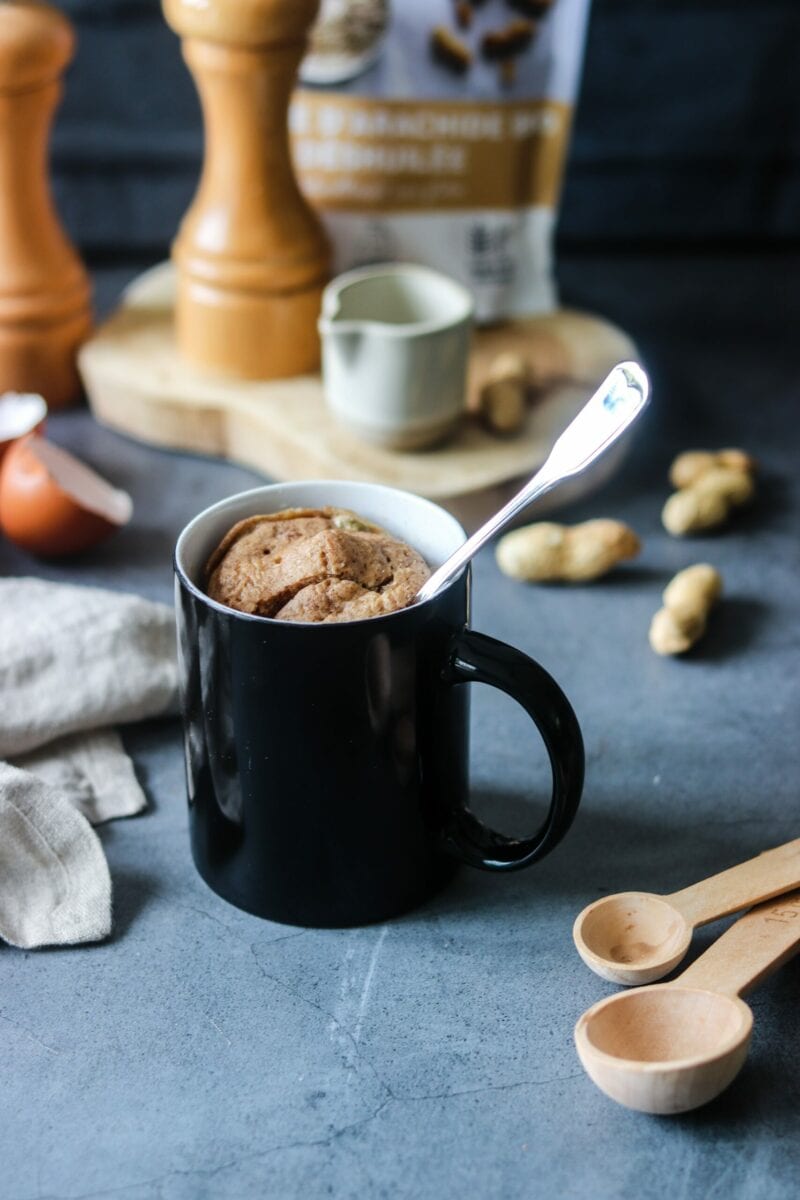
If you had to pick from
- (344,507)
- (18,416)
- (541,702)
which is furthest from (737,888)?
(18,416)

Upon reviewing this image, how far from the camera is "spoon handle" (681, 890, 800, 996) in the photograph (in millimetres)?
612

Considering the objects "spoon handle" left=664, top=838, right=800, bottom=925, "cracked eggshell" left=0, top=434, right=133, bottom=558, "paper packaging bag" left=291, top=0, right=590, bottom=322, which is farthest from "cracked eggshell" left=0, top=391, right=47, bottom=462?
"spoon handle" left=664, top=838, right=800, bottom=925

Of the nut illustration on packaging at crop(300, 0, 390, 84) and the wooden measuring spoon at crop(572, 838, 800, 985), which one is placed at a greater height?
the nut illustration on packaging at crop(300, 0, 390, 84)

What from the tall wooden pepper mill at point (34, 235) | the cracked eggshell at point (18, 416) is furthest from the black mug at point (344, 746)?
the tall wooden pepper mill at point (34, 235)

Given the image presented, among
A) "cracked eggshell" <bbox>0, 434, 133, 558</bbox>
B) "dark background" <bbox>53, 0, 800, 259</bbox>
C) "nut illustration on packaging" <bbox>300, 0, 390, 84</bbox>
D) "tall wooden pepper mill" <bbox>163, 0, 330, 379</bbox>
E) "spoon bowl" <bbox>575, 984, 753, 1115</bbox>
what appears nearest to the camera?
"spoon bowl" <bbox>575, 984, 753, 1115</bbox>

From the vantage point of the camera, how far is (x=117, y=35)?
1.39 metres

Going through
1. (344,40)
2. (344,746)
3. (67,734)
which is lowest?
(67,734)

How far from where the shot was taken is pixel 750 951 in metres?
0.63

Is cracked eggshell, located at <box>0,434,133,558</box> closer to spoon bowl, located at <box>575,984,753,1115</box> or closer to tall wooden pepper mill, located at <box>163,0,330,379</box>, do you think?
tall wooden pepper mill, located at <box>163,0,330,379</box>

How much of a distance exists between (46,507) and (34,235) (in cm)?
33

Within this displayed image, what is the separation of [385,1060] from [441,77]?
88 cm

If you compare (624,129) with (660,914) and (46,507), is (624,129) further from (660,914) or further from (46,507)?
(660,914)

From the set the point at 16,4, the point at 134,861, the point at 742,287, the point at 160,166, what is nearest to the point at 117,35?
Answer: the point at 160,166

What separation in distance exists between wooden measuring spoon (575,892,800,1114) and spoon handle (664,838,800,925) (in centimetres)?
2
